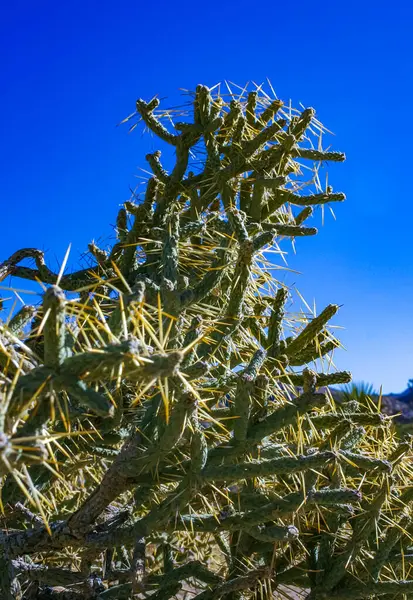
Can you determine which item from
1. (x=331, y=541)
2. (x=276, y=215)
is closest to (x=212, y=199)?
(x=276, y=215)

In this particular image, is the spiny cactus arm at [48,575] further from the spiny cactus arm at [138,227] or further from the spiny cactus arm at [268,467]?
the spiny cactus arm at [138,227]

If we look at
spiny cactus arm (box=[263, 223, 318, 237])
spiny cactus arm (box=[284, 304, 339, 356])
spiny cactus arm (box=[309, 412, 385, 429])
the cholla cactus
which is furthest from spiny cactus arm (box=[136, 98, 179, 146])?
spiny cactus arm (box=[309, 412, 385, 429])

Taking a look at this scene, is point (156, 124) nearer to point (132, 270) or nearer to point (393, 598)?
point (132, 270)

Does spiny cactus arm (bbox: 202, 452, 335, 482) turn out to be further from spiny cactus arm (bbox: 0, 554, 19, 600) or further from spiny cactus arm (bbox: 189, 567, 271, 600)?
spiny cactus arm (bbox: 0, 554, 19, 600)

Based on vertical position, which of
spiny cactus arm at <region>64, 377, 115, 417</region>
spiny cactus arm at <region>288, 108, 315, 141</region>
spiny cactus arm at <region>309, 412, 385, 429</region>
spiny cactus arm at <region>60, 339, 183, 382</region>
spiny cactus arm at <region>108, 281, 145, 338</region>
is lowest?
spiny cactus arm at <region>64, 377, 115, 417</region>

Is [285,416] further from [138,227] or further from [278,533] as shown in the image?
[138,227]

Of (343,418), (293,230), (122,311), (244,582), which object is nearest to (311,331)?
(343,418)

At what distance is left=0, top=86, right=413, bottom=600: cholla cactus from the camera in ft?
7.13

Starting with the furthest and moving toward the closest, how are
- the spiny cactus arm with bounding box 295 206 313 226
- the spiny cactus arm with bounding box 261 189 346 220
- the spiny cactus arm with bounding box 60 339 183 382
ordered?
1. the spiny cactus arm with bounding box 295 206 313 226
2. the spiny cactus arm with bounding box 261 189 346 220
3. the spiny cactus arm with bounding box 60 339 183 382

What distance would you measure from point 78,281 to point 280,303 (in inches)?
33.3

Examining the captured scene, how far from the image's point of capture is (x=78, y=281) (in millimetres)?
2865

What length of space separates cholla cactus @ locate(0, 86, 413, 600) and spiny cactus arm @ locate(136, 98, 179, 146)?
0.03 feet

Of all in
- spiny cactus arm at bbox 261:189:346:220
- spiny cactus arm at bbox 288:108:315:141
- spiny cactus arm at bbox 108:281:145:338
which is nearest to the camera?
spiny cactus arm at bbox 108:281:145:338

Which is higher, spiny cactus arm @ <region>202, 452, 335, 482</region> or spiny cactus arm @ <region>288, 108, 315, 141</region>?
spiny cactus arm @ <region>288, 108, 315, 141</region>
